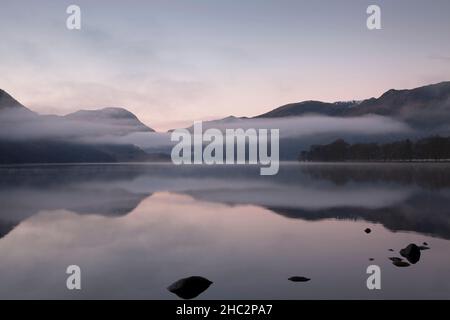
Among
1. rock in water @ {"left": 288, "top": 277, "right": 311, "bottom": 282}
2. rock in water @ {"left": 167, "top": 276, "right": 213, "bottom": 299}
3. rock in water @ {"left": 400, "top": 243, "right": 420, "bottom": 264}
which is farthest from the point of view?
rock in water @ {"left": 400, "top": 243, "right": 420, "bottom": 264}

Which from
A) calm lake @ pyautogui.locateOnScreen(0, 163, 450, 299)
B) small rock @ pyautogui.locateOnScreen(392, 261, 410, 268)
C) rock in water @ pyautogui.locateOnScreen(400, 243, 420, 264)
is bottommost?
calm lake @ pyautogui.locateOnScreen(0, 163, 450, 299)

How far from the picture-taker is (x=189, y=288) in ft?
74.1

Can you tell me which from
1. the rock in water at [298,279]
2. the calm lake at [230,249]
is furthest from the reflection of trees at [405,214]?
the rock in water at [298,279]

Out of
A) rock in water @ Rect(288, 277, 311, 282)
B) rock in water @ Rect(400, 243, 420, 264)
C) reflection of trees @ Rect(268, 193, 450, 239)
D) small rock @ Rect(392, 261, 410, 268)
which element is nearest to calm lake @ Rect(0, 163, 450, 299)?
reflection of trees @ Rect(268, 193, 450, 239)

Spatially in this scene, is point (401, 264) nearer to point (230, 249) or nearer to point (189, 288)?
point (230, 249)

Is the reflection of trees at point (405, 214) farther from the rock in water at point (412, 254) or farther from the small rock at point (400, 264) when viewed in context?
the small rock at point (400, 264)

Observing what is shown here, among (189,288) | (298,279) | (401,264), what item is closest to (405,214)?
(401,264)

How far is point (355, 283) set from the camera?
78.9 feet

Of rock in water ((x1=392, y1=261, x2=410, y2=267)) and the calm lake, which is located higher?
rock in water ((x1=392, y1=261, x2=410, y2=267))

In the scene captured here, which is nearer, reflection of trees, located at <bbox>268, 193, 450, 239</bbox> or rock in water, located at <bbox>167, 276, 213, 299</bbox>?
rock in water, located at <bbox>167, 276, 213, 299</bbox>

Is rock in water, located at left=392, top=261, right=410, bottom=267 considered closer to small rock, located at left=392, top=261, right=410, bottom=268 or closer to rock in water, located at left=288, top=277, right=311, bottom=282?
small rock, located at left=392, top=261, right=410, bottom=268

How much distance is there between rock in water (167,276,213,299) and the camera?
22219 millimetres

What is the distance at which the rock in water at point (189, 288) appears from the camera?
875 inches
